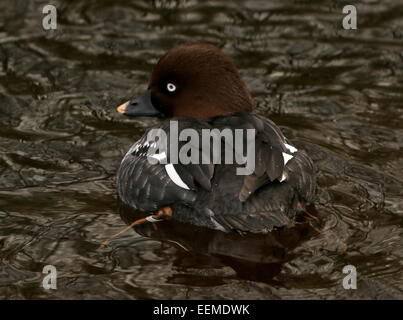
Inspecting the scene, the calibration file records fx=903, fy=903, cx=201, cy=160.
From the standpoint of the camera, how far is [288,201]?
21.6 ft

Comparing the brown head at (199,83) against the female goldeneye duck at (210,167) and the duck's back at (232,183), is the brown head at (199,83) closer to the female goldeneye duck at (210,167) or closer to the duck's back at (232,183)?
the female goldeneye duck at (210,167)

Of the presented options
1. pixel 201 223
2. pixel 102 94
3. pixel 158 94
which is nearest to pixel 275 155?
pixel 201 223

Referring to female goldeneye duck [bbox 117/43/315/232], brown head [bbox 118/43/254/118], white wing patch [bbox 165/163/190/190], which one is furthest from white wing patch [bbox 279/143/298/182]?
white wing patch [bbox 165/163/190/190]

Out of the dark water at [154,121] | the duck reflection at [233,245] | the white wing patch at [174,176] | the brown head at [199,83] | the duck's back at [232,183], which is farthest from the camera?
the brown head at [199,83]

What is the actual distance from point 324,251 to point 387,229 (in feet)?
2.04

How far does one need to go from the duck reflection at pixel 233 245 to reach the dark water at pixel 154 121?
15mm

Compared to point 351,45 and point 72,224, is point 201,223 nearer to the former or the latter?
point 72,224

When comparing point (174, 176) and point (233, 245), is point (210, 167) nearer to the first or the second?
point (174, 176)

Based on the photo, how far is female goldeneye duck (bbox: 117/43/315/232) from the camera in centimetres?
639

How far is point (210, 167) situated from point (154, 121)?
244 cm

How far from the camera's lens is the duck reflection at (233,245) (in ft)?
20.4

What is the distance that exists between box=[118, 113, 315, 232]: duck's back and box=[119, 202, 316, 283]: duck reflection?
0.38 ft

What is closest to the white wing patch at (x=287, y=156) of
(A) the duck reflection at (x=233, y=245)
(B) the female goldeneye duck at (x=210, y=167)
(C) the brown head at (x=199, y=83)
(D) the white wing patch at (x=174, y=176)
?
(B) the female goldeneye duck at (x=210, y=167)

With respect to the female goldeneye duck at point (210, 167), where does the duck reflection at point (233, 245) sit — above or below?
below
